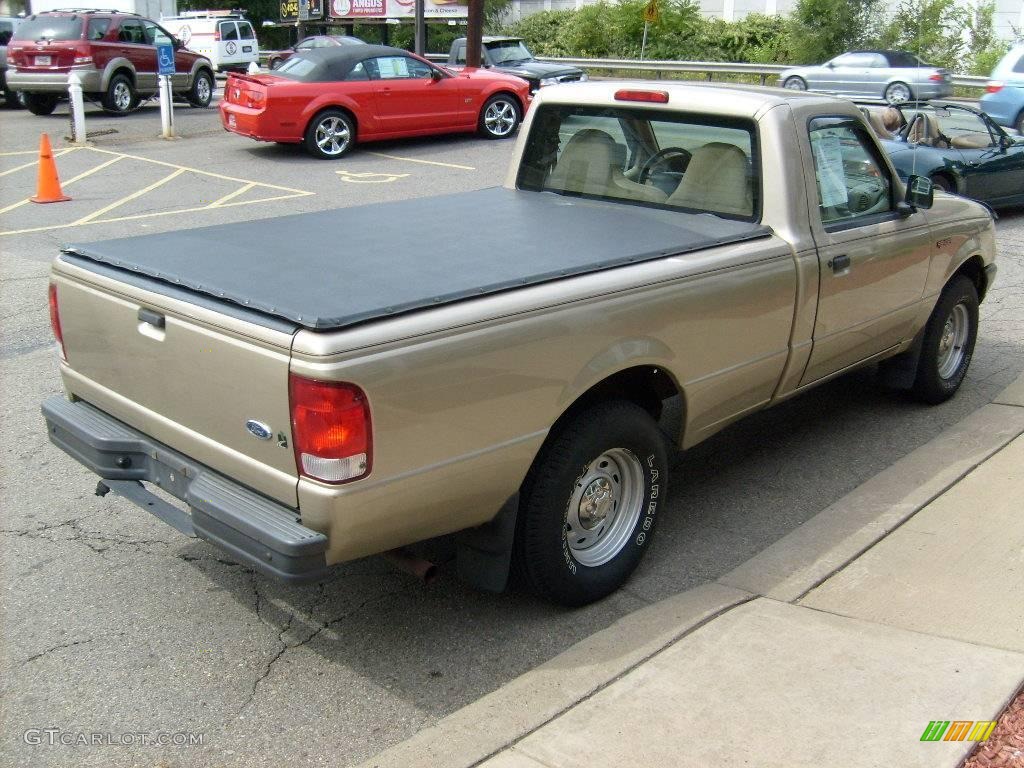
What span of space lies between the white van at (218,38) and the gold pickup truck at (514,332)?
32.1 metres

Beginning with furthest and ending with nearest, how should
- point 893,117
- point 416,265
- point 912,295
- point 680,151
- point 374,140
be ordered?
point 374,140 < point 893,117 < point 912,295 < point 680,151 < point 416,265

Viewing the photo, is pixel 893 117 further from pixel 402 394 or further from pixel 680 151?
pixel 402 394

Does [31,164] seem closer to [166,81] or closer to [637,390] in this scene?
[166,81]

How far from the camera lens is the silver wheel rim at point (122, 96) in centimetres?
2125

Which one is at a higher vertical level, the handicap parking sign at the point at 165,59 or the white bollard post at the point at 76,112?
the handicap parking sign at the point at 165,59

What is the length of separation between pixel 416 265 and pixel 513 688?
1.53 meters

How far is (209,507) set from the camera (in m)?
3.44

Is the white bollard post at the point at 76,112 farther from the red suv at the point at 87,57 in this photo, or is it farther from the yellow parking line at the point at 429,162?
the yellow parking line at the point at 429,162

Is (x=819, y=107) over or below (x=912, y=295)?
over

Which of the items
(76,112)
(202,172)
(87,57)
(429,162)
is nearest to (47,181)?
(202,172)

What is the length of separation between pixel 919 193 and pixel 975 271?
1.31m

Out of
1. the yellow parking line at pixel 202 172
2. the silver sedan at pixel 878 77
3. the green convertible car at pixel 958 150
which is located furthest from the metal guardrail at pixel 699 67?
the green convertible car at pixel 958 150

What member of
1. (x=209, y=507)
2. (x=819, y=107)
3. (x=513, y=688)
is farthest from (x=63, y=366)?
(x=819, y=107)

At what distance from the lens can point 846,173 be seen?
17.5 ft
